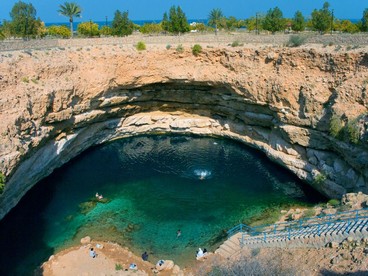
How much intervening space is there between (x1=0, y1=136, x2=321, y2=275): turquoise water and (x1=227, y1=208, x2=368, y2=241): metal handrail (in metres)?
2.70

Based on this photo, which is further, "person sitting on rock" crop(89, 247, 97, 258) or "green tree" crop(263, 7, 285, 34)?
"green tree" crop(263, 7, 285, 34)

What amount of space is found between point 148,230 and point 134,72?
61.0 ft

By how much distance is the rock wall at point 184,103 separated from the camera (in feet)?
91.8

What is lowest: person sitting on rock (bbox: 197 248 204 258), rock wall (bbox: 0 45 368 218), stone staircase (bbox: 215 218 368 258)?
person sitting on rock (bbox: 197 248 204 258)

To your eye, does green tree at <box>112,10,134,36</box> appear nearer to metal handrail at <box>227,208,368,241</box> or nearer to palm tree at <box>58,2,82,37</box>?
palm tree at <box>58,2,82,37</box>

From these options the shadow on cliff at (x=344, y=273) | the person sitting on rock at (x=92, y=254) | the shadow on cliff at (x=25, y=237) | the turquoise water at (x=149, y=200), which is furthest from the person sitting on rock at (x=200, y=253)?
the shadow on cliff at (x=25, y=237)

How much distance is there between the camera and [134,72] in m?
38.7

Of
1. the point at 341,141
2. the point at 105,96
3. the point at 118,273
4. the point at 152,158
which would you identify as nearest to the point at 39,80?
the point at 105,96

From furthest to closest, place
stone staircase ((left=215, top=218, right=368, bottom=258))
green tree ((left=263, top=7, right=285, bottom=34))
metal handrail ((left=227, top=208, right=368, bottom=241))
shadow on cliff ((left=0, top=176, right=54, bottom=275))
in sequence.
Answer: green tree ((left=263, top=7, right=285, bottom=34)) < shadow on cliff ((left=0, top=176, right=54, bottom=275)) < metal handrail ((left=227, top=208, right=368, bottom=241)) < stone staircase ((left=215, top=218, right=368, bottom=258))

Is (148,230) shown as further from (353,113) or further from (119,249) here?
(353,113)

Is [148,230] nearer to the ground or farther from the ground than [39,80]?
nearer to the ground

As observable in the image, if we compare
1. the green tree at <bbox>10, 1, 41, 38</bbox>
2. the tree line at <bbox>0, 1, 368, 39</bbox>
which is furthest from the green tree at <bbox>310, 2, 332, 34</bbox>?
the green tree at <bbox>10, 1, 41, 38</bbox>

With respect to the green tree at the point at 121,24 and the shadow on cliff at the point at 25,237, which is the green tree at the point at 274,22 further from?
the shadow on cliff at the point at 25,237

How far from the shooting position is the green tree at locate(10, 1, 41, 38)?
46.1 meters
